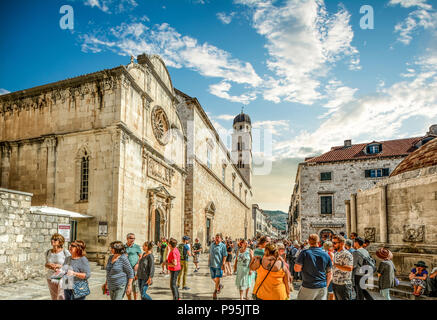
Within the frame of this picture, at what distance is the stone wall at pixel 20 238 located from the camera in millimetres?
9273

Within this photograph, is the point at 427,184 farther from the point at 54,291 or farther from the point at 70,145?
the point at 70,145

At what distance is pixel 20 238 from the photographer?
9805 mm

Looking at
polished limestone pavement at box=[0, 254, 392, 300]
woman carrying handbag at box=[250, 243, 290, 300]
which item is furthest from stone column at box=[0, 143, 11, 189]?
woman carrying handbag at box=[250, 243, 290, 300]

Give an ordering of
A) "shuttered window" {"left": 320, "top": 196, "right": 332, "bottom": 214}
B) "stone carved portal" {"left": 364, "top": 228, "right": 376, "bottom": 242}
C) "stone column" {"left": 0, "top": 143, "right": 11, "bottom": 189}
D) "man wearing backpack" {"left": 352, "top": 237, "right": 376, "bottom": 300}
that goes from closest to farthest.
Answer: "man wearing backpack" {"left": 352, "top": 237, "right": 376, "bottom": 300} → "stone carved portal" {"left": 364, "top": 228, "right": 376, "bottom": 242} → "stone column" {"left": 0, "top": 143, "right": 11, "bottom": 189} → "shuttered window" {"left": 320, "top": 196, "right": 332, "bottom": 214}

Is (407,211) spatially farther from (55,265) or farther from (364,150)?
(364,150)

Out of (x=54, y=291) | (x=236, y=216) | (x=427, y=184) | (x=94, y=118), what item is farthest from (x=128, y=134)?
(x=236, y=216)

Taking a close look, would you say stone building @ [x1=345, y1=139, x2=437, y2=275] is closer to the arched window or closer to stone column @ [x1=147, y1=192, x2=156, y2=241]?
stone column @ [x1=147, y1=192, x2=156, y2=241]

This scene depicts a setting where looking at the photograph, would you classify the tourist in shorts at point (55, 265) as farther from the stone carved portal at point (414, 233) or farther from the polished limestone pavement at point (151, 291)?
the stone carved portal at point (414, 233)

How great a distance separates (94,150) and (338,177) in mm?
23928

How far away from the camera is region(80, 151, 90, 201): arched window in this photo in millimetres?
14391

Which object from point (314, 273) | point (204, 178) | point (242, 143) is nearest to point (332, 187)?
point (204, 178)

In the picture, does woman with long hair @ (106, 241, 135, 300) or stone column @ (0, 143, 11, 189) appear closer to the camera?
woman with long hair @ (106, 241, 135, 300)

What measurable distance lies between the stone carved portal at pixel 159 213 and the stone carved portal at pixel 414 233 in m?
11.8

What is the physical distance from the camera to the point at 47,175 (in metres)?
15.0
